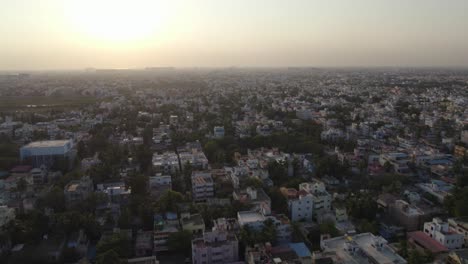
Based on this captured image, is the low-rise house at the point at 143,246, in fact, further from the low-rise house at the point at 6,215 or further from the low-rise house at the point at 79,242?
the low-rise house at the point at 6,215

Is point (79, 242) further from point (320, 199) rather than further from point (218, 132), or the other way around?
point (218, 132)

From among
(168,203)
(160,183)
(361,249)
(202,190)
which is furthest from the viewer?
(160,183)

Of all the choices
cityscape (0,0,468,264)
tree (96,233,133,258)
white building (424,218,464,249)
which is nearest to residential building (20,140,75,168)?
cityscape (0,0,468,264)

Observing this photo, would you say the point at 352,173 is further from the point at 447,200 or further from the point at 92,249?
the point at 92,249

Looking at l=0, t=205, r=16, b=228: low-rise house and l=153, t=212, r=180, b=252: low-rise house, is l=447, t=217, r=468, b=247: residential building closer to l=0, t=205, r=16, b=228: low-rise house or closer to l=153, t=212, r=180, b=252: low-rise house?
l=153, t=212, r=180, b=252: low-rise house

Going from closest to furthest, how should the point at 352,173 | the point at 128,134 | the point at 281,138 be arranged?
the point at 352,173, the point at 281,138, the point at 128,134

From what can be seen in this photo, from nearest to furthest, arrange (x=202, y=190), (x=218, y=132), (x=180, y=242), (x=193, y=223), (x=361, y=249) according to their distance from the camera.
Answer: (x=361, y=249), (x=180, y=242), (x=193, y=223), (x=202, y=190), (x=218, y=132)

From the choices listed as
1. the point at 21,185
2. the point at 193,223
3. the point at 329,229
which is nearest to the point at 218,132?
the point at 21,185

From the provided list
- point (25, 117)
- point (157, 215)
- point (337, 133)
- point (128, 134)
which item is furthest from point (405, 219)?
point (25, 117)

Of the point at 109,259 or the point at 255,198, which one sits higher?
the point at 109,259
